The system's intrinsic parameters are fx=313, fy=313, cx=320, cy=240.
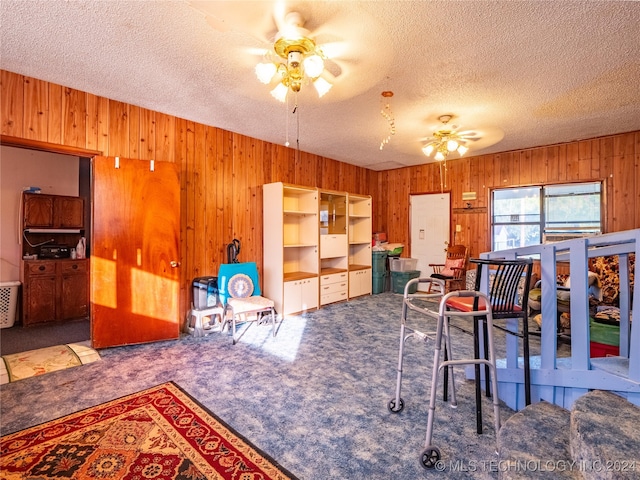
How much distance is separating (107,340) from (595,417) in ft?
12.9

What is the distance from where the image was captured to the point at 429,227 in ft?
21.5

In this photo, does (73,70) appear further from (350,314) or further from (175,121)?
(350,314)

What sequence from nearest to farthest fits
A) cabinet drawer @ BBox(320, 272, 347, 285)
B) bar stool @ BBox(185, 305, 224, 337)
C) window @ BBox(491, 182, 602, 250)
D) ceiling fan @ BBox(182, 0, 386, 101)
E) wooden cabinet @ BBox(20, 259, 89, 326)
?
ceiling fan @ BBox(182, 0, 386, 101) < bar stool @ BBox(185, 305, 224, 337) < wooden cabinet @ BBox(20, 259, 89, 326) < window @ BBox(491, 182, 602, 250) < cabinet drawer @ BBox(320, 272, 347, 285)

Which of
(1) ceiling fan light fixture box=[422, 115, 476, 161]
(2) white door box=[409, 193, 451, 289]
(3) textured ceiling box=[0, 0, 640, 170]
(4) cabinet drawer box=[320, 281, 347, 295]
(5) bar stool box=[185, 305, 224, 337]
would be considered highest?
(3) textured ceiling box=[0, 0, 640, 170]

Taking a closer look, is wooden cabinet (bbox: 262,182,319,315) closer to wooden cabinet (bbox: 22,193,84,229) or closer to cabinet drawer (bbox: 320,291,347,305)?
cabinet drawer (bbox: 320,291,347,305)

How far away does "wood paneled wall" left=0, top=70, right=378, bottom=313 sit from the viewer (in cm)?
299

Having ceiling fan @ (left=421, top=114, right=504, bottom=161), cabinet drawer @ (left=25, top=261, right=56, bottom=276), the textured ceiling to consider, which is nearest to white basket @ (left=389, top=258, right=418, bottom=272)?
ceiling fan @ (left=421, top=114, right=504, bottom=161)

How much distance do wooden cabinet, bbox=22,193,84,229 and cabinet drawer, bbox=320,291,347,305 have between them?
13.0 ft

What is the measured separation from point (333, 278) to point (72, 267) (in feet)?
12.8

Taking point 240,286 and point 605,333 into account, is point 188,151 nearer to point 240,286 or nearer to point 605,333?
point 240,286

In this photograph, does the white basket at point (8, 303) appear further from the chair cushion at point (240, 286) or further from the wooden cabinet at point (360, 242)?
the wooden cabinet at point (360, 242)

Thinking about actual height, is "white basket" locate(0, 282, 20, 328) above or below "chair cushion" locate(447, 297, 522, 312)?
below

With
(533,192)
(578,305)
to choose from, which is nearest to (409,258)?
(533,192)

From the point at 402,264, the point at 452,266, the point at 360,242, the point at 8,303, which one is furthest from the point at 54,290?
the point at 452,266
